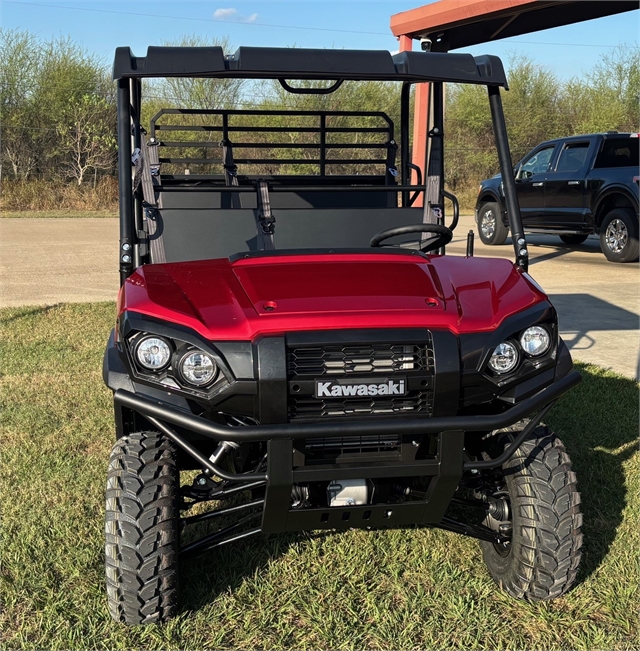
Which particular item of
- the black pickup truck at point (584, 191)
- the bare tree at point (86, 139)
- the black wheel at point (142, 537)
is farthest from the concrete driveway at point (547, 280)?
the bare tree at point (86, 139)

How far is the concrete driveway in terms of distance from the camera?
6.83m

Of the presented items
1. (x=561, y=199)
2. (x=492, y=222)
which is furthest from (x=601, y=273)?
(x=492, y=222)

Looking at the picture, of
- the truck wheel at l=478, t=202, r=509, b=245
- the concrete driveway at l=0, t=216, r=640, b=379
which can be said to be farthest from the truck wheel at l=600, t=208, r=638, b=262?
the truck wheel at l=478, t=202, r=509, b=245

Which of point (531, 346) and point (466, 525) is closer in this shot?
point (531, 346)

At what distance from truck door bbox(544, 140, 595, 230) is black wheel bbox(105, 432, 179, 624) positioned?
10003mm

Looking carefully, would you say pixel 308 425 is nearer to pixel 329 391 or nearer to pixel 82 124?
pixel 329 391

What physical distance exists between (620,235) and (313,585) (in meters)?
9.28

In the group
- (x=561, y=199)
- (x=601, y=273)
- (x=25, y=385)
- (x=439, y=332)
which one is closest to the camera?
(x=439, y=332)

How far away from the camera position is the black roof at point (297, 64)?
2.98 meters

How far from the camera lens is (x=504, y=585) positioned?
2930mm

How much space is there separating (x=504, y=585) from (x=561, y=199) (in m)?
9.81

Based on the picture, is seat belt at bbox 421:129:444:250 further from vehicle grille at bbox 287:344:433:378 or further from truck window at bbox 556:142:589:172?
truck window at bbox 556:142:589:172

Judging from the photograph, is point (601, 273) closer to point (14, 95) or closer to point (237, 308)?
point (237, 308)

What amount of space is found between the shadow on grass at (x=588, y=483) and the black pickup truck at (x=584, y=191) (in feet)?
18.2
